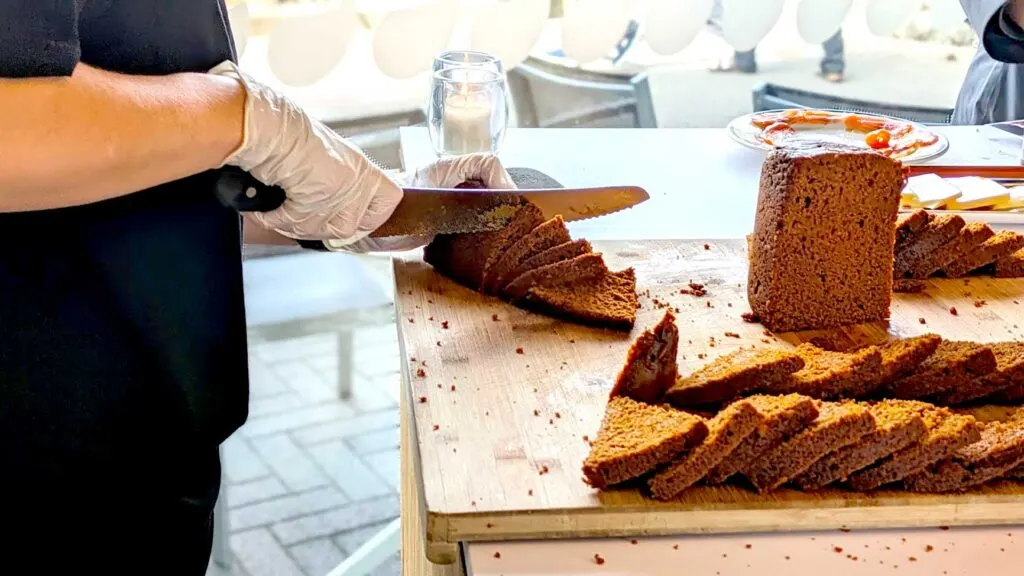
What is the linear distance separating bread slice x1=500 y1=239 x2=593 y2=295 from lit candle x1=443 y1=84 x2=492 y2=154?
565 mm

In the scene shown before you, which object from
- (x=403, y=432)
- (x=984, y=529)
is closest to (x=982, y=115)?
(x=403, y=432)

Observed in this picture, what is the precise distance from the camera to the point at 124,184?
1.32 metres

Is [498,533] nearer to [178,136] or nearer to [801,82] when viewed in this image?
[178,136]

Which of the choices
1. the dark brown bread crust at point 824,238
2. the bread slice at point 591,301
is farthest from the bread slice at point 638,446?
the dark brown bread crust at point 824,238

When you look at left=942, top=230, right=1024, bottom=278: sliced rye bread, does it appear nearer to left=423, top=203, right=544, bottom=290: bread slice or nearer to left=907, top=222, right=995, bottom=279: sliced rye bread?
left=907, top=222, right=995, bottom=279: sliced rye bread

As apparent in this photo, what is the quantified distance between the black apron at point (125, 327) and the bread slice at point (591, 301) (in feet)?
1.50

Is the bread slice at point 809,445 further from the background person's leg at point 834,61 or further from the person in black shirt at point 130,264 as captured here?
the background person's leg at point 834,61

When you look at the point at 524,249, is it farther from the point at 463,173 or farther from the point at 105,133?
the point at 105,133

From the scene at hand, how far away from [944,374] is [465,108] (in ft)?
3.75

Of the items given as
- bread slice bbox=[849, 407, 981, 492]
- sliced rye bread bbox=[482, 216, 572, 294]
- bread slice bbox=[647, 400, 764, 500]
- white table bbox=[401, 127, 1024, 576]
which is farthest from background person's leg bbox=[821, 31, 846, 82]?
bread slice bbox=[647, 400, 764, 500]

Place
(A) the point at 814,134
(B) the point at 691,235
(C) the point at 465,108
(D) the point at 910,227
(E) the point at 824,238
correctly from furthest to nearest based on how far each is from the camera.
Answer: (A) the point at 814,134
(C) the point at 465,108
(B) the point at 691,235
(D) the point at 910,227
(E) the point at 824,238

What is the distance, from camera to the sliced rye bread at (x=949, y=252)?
1842 mm

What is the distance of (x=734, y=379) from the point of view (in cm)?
136

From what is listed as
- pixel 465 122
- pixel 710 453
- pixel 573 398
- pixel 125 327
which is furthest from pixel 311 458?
pixel 710 453
